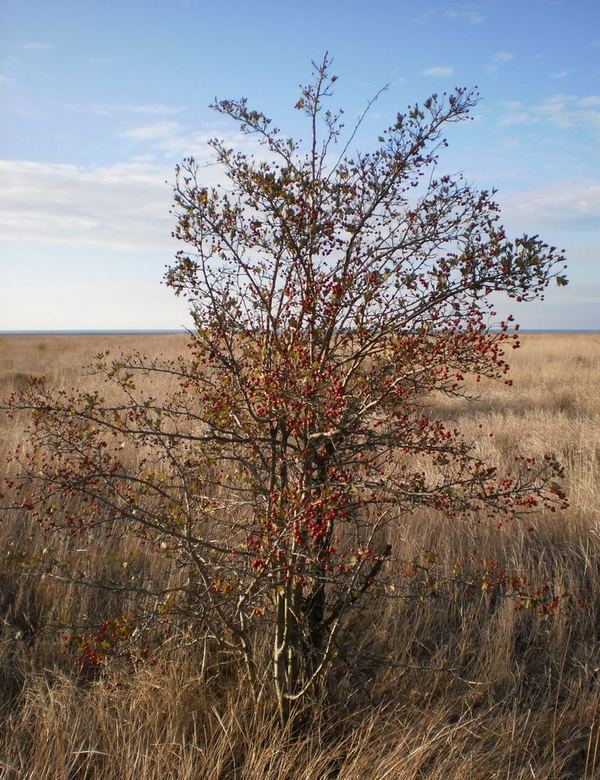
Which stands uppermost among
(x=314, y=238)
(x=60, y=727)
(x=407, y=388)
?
(x=314, y=238)

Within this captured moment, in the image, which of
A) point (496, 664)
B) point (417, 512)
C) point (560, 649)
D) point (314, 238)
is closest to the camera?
point (314, 238)

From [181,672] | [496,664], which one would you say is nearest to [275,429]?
[181,672]

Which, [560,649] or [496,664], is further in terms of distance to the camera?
[560,649]

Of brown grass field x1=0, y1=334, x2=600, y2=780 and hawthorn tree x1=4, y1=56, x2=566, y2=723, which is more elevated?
hawthorn tree x1=4, y1=56, x2=566, y2=723

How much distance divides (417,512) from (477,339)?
3452mm

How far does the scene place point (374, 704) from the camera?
11.2 feet

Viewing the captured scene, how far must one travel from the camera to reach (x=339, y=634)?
3.41m

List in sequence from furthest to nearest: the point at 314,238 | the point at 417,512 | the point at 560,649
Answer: the point at 417,512, the point at 560,649, the point at 314,238

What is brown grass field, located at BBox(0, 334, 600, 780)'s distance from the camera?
2.89 metres

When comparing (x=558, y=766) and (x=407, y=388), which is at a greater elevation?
(x=407, y=388)

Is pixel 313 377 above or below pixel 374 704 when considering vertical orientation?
above

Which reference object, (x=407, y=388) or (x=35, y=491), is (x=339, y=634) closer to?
(x=407, y=388)

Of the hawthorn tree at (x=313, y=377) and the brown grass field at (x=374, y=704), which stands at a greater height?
the hawthorn tree at (x=313, y=377)

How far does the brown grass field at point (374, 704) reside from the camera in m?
2.89
